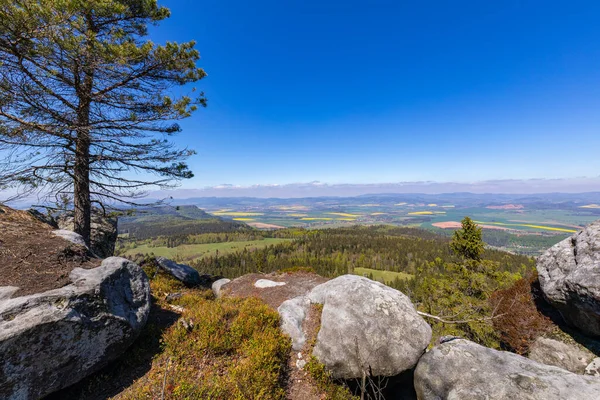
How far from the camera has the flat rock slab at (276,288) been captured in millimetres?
12429

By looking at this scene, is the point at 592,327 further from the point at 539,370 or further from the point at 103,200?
the point at 103,200

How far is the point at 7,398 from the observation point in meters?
4.19

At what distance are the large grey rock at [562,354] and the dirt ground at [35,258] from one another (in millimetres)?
16112

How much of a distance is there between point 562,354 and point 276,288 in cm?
1232

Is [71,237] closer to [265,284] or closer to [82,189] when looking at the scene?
[82,189]

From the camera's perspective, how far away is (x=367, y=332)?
743 cm

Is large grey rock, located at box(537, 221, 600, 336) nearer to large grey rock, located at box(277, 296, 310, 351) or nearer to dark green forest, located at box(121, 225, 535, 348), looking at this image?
dark green forest, located at box(121, 225, 535, 348)

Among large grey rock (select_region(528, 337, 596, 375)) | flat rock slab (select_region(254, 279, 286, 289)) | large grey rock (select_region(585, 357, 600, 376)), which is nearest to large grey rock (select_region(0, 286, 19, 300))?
flat rock slab (select_region(254, 279, 286, 289))

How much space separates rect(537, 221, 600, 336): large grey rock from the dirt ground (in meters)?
14.6

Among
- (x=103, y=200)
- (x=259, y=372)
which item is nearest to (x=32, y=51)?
(x=103, y=200)

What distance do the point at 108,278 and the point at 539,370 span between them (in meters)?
11.2

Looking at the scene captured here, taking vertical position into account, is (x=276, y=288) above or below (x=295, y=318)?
below

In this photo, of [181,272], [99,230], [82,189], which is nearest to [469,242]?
[181,272]

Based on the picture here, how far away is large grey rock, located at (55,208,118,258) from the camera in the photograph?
13.5 meters
